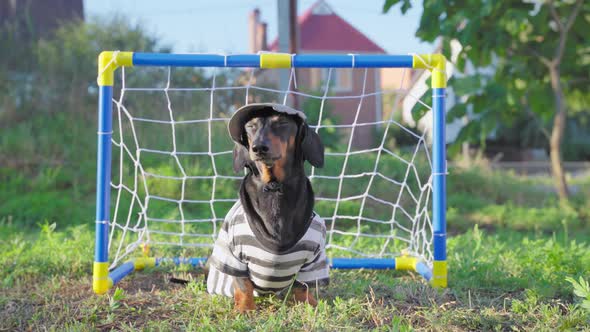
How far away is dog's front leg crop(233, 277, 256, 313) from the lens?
276 centimetres

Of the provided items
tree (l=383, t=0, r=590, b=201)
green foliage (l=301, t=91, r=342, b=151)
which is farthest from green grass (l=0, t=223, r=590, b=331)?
green foliage (l=301, t=91, r=342, b=151)

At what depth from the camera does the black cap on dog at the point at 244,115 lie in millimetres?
2605

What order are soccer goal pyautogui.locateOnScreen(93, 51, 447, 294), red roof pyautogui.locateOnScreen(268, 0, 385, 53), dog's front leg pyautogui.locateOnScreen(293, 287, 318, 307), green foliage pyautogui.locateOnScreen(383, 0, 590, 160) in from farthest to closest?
red roof pyautogui.locateOnScreen(268, 0, 385, 53) → green foliage pyautogui.locateOnScreen(383, 0, 590, 160) → soccer goal pyautogui.locateOnScreen(93, 51, 447, 294) → dog's front leg pyautogui.locateOnScreen(293, 287, 318, 307)

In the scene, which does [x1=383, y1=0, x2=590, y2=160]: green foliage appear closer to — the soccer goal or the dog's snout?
the soccer goal

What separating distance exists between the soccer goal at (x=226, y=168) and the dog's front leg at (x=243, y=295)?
0.85 metres

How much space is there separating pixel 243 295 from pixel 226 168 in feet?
12.6

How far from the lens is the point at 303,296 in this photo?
9.41ft

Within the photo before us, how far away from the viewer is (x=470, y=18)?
5.39 m

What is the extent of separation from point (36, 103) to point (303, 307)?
22.5 feet

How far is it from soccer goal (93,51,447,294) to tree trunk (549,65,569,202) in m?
1.50

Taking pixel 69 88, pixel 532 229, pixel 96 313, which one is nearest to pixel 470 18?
pixel 532 229

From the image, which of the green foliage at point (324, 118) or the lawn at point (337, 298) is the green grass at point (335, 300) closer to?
the lawn at point (337, 298)

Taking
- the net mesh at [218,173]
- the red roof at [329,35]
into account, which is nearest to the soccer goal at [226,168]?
the net mesh at [218,173]

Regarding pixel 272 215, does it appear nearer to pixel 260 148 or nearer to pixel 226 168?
pixel 260 148
